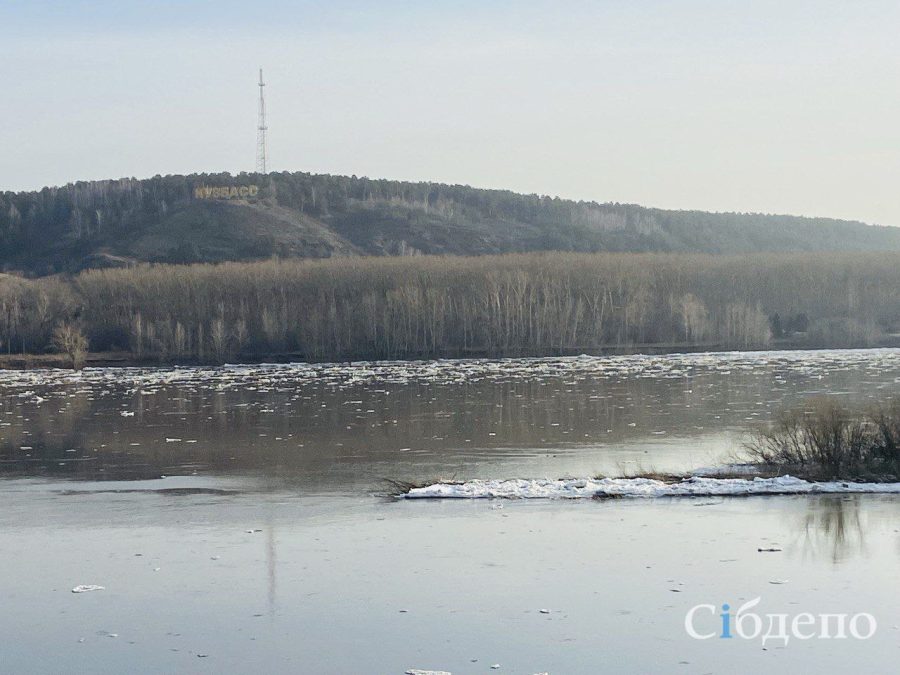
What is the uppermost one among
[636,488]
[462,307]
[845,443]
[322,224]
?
[322,224]

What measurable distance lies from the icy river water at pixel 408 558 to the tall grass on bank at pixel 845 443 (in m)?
1.39

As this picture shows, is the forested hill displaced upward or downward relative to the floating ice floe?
upward

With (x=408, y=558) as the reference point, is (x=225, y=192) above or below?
above

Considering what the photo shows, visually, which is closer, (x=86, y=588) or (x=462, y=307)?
(x=86, y=588)

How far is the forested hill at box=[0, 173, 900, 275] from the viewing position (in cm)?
13350

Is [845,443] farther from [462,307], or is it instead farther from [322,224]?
[322,224]

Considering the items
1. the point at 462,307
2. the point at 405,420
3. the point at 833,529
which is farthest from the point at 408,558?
the point at 462,307

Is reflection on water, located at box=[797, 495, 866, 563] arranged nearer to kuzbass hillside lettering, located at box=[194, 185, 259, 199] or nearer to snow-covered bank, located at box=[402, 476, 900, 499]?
snow-covered bank, located at box=[402, 476, 900, 499]

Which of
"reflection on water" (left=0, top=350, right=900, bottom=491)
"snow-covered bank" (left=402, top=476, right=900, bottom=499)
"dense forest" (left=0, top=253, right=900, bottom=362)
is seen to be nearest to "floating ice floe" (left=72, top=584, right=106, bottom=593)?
"snow-covered bank" (left=402, top=476, right=900, bottom=499)

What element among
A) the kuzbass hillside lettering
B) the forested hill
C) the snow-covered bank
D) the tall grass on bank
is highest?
the kuzbass hillside lettering

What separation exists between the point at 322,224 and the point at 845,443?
12997 cm

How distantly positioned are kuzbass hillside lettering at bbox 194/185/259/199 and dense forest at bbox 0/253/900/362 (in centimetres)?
5040

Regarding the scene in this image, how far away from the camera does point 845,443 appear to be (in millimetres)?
17781

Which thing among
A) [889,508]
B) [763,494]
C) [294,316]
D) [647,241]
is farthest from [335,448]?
[647,241]
